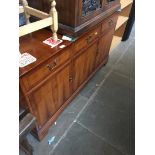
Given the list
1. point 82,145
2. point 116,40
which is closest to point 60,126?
point 82,145

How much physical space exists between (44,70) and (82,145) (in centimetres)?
82

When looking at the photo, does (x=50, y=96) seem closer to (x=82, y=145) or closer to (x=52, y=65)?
(x=52, y=65)

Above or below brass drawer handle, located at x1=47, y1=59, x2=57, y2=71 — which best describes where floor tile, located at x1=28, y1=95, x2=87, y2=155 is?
below

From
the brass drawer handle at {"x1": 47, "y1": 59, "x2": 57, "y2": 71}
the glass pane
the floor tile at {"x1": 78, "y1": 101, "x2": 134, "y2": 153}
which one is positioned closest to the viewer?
the brass drawer handle at {"x1": 47, "y1": 59, "x2": 57, "y2": 71}

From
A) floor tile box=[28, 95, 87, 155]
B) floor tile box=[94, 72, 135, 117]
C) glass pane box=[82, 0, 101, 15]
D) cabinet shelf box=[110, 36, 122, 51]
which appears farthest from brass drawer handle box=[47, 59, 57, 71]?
cabinet shelf box=[110, 36, 122, 51]

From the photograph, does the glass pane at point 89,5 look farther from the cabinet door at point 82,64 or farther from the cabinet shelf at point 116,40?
the cabinet shelf at point 116,40

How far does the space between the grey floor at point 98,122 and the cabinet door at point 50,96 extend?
0.77 feet

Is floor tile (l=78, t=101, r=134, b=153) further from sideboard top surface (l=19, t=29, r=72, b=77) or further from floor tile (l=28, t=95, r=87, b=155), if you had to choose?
sideboard top surface (l=19, t=29, r=72, b=77)

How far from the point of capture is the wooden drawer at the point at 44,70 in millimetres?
919

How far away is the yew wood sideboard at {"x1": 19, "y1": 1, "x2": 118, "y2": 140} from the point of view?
0.97m

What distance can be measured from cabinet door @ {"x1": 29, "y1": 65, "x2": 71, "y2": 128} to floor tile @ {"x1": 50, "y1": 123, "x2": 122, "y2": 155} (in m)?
0.29
